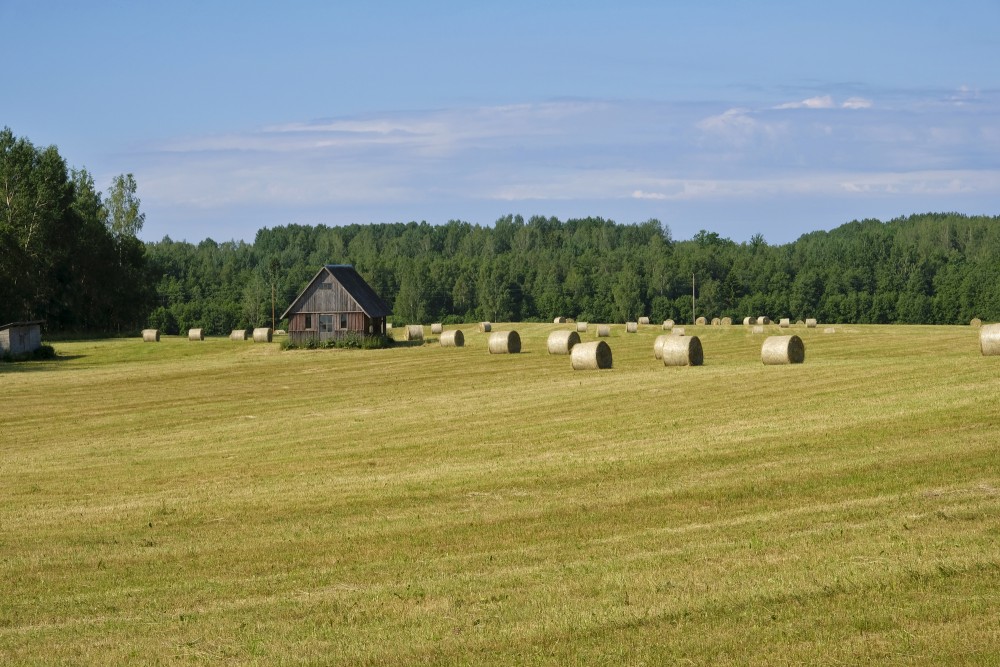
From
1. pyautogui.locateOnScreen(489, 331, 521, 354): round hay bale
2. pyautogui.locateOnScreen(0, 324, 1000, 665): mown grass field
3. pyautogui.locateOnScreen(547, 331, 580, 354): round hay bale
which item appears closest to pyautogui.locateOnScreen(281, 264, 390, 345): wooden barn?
pyautogui.locateOnScreen(489, 331, 521, 354): round hay bale

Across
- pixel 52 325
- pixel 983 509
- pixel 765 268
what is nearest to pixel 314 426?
pixel 983 509

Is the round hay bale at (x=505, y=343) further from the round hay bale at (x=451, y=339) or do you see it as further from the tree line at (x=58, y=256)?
the tree line at (x=58, y=256)

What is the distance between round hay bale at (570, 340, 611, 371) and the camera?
42.0 m

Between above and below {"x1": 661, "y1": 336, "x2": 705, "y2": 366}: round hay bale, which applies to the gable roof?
above

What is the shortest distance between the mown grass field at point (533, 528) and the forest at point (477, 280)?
62003 millimetres

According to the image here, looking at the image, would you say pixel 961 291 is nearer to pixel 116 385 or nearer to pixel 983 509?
pixel 116 385

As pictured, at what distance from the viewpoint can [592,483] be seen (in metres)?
18.5

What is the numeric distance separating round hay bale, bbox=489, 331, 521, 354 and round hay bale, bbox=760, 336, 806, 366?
20125 millimetres

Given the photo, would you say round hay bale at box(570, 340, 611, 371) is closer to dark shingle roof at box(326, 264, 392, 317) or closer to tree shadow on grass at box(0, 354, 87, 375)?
tree shadow on grass at box(0, 354, 87, 375)

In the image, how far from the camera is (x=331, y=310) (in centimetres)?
7819

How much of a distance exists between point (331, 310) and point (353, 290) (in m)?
1.99

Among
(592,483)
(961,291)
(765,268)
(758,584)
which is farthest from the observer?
(765,268)

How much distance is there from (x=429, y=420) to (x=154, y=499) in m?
10.3

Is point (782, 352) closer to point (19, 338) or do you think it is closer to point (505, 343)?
point (505, 343)
